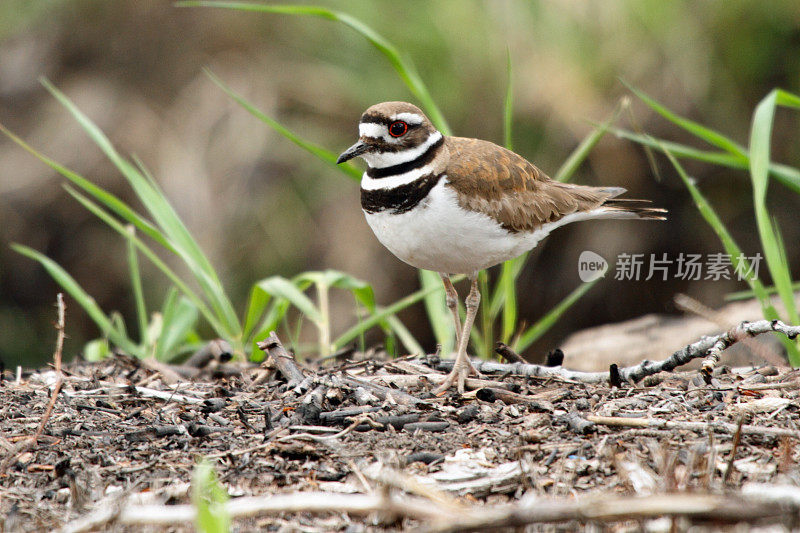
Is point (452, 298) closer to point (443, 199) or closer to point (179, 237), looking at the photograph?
point (443, 199)

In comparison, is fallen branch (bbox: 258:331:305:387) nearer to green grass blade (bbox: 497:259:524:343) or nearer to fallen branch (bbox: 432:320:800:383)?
fallen branch (bbox: 432:320:800:383)

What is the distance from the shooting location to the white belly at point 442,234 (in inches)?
128

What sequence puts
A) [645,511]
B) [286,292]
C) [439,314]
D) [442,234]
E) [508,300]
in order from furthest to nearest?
1. [439,314]
2. [508,300]
3. [286,292]
4. [442,234]
5. [645,511]

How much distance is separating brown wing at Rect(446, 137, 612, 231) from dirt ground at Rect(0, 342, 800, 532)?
28.8 inches

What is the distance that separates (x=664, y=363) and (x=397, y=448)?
103 cm

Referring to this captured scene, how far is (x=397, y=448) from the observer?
2.57m

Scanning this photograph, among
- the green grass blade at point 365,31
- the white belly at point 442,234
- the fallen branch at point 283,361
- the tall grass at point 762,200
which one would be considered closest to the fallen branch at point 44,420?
the fallen branch at point 283,361

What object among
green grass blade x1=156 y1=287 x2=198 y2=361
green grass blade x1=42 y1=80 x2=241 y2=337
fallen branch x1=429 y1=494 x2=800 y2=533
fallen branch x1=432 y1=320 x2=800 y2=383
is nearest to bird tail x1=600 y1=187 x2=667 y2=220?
fallen branch x1=432 y1=320 x2=800 y2=383

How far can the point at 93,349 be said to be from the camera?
448 cm

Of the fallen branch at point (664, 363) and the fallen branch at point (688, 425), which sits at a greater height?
the fallen branch at point (664, 363)

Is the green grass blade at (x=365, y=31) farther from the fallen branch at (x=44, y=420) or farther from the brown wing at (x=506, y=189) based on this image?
the fallen branch at (x=44, y=420)

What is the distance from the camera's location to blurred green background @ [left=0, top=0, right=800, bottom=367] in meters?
5.95

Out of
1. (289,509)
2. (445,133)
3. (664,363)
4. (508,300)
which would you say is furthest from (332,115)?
(289,509)

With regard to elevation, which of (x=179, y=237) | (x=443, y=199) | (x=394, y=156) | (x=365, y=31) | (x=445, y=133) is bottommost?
(x=179, y=237)
